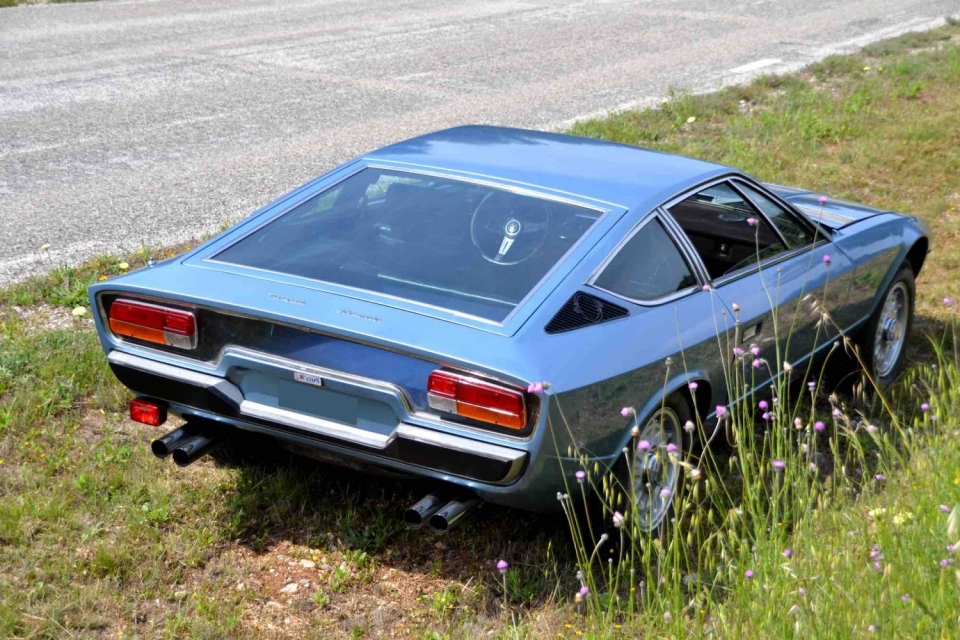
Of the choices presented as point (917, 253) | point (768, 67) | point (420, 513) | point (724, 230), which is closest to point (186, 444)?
point (420, 513)

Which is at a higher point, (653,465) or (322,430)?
(322,430)

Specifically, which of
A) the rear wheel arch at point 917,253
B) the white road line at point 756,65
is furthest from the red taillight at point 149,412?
the white road line at point 756,65

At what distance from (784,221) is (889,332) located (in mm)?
1160

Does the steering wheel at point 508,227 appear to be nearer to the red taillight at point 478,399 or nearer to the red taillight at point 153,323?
the red taillight at point 478,399

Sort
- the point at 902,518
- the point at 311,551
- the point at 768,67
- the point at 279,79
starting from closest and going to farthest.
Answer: the point at 902,518 → the point at 311,551 → the point at 279,79 → the point at 768,67

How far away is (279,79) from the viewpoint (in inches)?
459

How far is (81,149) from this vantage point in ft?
28.7

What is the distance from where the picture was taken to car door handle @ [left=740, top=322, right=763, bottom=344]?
4.48 m

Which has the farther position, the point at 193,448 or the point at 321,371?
the point at 193,448

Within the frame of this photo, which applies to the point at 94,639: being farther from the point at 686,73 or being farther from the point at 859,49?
the point at 859,49

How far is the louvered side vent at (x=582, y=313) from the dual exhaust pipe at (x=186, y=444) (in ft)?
4.08

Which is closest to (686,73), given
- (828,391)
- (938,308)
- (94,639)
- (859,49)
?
(859,49)

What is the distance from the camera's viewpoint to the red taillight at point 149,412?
395 cm

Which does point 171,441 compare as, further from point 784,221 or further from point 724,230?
point 784,221
